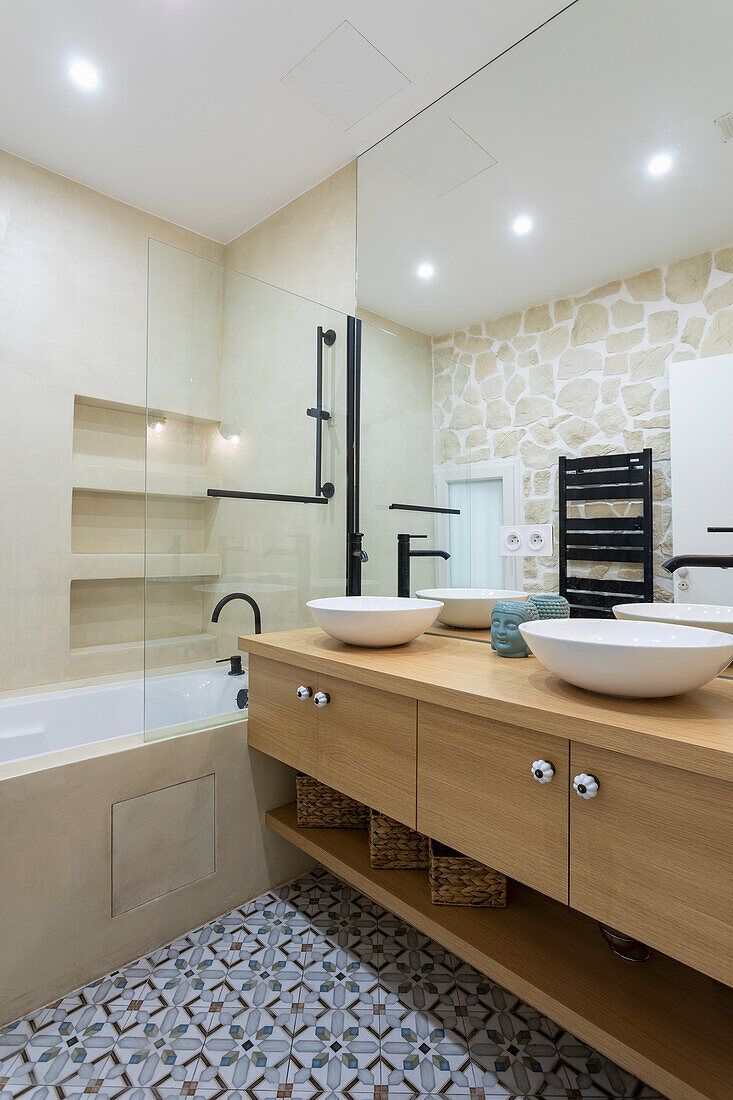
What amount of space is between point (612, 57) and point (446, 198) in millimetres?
551

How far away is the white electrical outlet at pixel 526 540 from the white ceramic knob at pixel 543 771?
0.67 m

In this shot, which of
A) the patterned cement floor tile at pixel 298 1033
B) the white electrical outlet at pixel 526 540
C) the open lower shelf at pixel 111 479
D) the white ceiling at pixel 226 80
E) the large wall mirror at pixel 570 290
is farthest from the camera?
the open lower shelf at pixel 111 479

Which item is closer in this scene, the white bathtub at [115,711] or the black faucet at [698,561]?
the black faucet at [698,561]

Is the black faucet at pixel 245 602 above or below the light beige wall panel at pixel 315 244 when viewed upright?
below

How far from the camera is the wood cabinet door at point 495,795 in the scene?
0.96 metres

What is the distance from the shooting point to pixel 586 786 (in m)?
0.89

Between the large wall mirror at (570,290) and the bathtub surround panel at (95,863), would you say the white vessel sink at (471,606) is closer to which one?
the large wall mirror at (570,290)

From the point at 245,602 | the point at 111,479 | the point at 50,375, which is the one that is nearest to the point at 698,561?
the point at 245,602

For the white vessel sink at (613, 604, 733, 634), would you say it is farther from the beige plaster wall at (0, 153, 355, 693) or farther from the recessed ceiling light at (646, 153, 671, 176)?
the beige plaster wall at (0, 153, 355, 693)

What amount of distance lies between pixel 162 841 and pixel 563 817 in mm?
1149

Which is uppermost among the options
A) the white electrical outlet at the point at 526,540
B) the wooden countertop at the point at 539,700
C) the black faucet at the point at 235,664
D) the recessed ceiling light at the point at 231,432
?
the recessed ceiling light at the point at 231,432

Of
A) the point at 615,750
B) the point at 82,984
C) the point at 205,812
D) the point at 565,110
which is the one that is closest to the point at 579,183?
the point at 565,110

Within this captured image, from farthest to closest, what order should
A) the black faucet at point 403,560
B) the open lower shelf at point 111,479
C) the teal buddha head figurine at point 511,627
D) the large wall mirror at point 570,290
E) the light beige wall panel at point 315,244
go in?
1. the open lower shelf at point 111,479
2. the light beige wall panel at point 315,244
3. the black faucet at point 403,560
4. the teal buddha head figurine at point 511,627
5. the large wall mirror at point 570,290

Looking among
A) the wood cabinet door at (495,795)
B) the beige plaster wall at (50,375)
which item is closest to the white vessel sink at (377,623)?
the wood cabinet door at (495,795)
